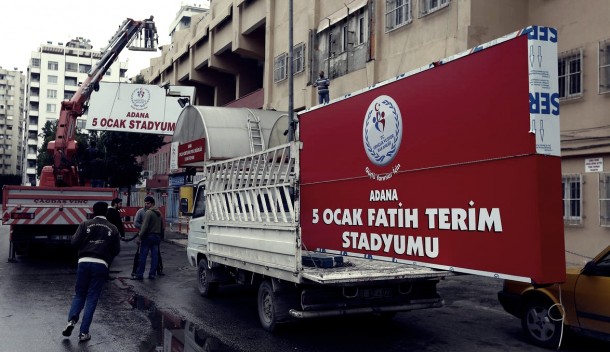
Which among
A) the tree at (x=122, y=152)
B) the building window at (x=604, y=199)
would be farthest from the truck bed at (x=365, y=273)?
the tree at (x=122, y=152)

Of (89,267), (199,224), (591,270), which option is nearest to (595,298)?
(591,270)

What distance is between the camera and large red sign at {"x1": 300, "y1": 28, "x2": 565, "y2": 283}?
15.9 ft

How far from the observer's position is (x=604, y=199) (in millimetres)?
13289

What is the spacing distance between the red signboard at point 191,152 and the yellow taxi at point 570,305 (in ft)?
34.5

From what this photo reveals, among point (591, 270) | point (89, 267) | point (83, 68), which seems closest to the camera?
point (591, 270)

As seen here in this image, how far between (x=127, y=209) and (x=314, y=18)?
1136 centimetres

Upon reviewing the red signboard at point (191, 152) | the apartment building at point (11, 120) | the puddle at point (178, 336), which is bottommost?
the puddle at point (178, 336)

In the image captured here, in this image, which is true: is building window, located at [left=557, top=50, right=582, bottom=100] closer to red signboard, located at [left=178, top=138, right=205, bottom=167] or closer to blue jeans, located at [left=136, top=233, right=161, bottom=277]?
red signboard, located at [left=178, top=138, right=205, bottom=167]

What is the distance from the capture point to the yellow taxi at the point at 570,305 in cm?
626

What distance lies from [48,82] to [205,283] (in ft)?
368

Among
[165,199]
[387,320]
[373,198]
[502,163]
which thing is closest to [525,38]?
[502,163]

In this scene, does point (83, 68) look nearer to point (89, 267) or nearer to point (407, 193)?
point (89, 267)

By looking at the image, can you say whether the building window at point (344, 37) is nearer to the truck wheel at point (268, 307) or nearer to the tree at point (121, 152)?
the truck wheel at point (268, 307)

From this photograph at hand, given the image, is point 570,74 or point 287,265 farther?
point 570,74
